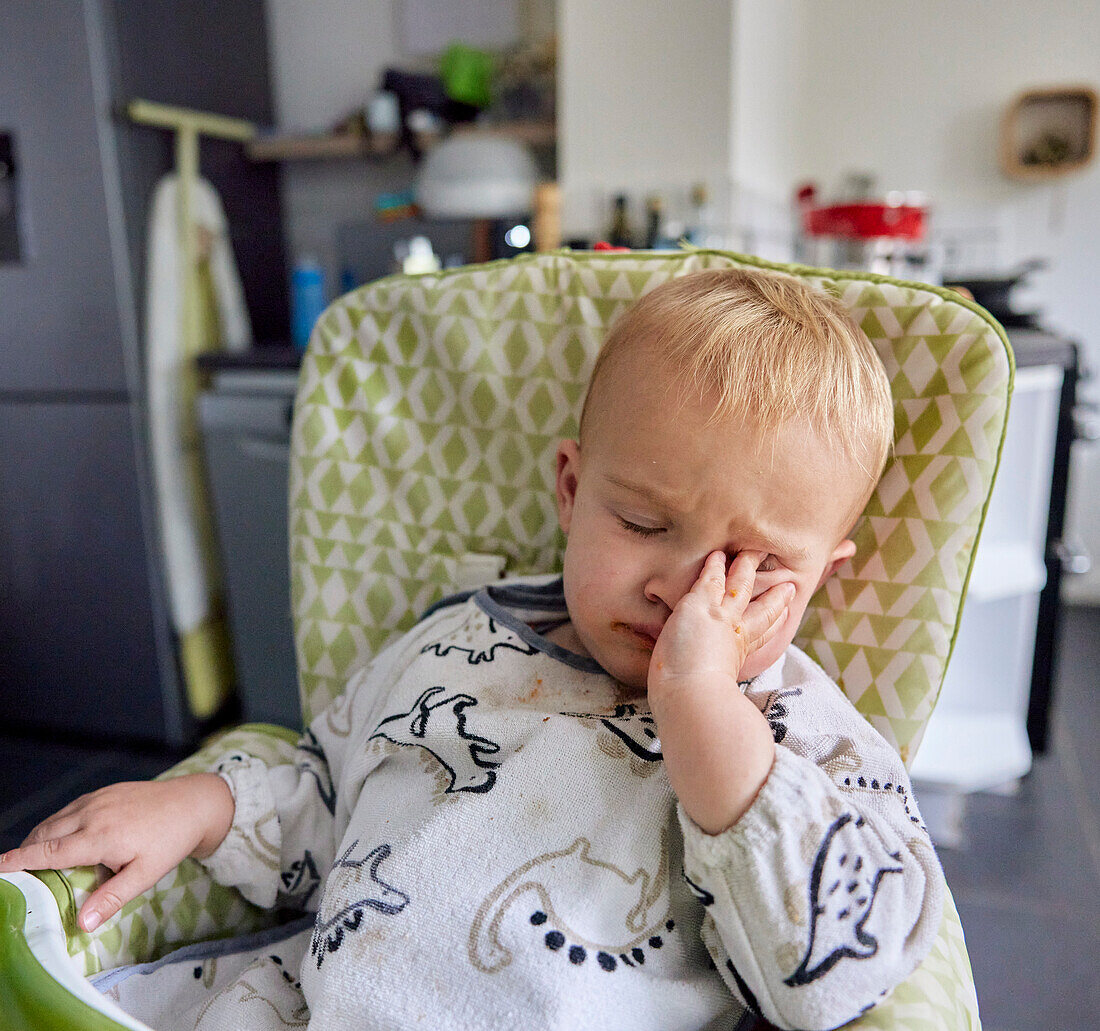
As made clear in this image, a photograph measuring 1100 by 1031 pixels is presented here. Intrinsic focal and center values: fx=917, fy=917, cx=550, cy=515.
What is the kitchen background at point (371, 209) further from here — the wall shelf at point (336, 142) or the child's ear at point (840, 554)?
the child's ear at point (840, 554)

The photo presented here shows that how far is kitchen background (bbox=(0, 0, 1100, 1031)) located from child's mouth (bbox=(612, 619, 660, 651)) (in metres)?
0.98

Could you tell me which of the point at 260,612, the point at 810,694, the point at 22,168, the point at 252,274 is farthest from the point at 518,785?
the point at 252,274

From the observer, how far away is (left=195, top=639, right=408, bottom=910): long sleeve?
2.44 ft

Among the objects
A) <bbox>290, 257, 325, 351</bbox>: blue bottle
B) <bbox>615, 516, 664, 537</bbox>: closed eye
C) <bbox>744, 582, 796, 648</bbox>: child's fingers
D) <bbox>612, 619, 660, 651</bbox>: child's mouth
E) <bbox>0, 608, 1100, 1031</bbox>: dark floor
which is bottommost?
<bbox>0, 608, 1100, 1031</bbox>: dark floor

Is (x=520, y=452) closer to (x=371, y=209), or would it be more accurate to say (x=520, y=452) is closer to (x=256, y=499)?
(x=256, y=499)

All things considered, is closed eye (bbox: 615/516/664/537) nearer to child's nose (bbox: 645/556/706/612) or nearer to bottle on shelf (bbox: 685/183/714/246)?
child's nose (bbox: 645/556/706/612)

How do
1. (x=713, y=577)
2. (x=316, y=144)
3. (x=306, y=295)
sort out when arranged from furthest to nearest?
(x=316, y=144), (x=306, y=295), (x=713, y=577)

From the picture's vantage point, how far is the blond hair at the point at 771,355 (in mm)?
642

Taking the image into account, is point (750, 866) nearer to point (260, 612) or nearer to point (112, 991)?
point (112, 991)

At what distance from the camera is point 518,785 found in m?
0.65

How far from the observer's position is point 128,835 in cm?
69

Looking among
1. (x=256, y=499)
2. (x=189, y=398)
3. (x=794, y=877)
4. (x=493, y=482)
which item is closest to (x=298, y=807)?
(x=493, y=482)

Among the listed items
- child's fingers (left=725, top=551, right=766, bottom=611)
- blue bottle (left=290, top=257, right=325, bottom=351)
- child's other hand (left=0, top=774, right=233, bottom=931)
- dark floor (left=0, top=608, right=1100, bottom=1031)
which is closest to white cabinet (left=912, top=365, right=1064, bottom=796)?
dark floor (left=0, top=608, right=1100, bottom=1031)

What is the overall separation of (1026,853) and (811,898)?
1.32 m
